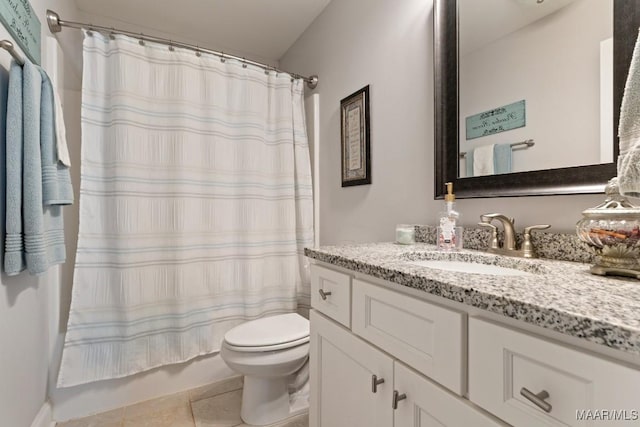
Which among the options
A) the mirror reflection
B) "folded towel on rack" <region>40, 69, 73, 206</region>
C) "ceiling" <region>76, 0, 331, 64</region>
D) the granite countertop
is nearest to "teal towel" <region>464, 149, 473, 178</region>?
the mirror reflection

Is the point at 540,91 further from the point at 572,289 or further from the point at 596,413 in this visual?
the point at 596,413

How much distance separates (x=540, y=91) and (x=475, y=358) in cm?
87

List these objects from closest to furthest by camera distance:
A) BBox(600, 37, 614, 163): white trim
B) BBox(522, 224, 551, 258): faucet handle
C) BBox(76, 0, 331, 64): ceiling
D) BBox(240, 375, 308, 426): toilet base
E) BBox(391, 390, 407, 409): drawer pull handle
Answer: BBox(391, 390, 407, 409): drawer pull handle → BBox(600, 37, 614, 163): white trim → BBox(522, 224, 551, 258): faucet handle → BBox(240, 375, 308, 426): toilet base → BBox(76, 0, 331, 64): ceiling

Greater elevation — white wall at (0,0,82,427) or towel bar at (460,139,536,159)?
towel bar at (460,139,536,159)

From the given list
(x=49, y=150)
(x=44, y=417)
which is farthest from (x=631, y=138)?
(x=44, y=417)

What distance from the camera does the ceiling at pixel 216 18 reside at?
198cm

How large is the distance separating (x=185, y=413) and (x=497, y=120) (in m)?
1.97

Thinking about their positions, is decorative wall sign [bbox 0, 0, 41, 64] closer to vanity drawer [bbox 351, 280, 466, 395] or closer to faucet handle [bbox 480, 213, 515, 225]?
vanity drawer [bbox 351, 280, 466, 395]

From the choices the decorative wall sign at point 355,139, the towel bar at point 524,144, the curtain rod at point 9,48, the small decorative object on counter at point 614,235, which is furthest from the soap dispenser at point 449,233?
the curtain rod at point 9,48

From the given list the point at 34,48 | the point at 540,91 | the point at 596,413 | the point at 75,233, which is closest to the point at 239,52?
the point at 34,48

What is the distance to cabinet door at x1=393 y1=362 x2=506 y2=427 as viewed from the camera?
56cm

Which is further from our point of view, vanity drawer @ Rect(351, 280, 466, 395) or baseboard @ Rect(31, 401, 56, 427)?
baseboard @ Rect(31, 401, 56, 427)

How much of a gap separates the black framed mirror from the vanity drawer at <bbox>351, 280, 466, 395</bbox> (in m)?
0.60

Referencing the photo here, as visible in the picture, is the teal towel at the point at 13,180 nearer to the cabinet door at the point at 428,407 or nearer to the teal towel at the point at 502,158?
the cabinet door at the point at 428,407
